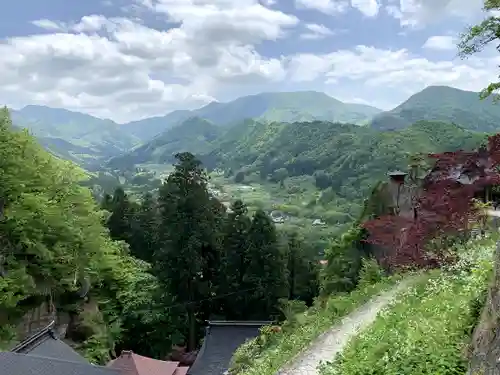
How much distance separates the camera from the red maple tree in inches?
360

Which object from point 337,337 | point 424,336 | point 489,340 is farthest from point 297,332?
point 489,340

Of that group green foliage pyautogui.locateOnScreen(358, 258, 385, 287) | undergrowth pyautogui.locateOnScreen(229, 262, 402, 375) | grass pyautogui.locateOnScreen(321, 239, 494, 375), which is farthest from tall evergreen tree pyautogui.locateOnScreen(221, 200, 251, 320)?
grass pyautogui.locateOnScreen(321, 239, 494, 375)

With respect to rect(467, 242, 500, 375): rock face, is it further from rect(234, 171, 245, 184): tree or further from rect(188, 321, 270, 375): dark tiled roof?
rect(234, 171, 245, 184): tree

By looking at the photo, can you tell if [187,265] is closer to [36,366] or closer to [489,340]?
[36,366]

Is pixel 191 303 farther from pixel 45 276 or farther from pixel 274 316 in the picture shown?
pixel 45 276

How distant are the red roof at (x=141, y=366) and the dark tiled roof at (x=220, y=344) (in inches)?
28.5

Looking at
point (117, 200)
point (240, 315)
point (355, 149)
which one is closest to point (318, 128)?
point (355, 149)

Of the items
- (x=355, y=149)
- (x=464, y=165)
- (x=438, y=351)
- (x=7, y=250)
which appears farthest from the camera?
(x=355, y=149)

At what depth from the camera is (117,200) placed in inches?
1396

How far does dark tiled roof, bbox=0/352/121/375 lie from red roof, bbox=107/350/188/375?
4280mm

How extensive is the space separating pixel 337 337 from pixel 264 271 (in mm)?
16333

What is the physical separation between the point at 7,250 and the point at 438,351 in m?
16.0

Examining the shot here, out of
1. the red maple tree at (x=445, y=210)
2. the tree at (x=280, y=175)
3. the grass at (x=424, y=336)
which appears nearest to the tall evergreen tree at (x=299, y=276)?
the red maple tree at (x=445, y=210)

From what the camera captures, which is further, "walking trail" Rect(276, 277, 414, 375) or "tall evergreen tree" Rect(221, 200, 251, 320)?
"tall evergreen tree" Rect(221, 200, 251, 320)
